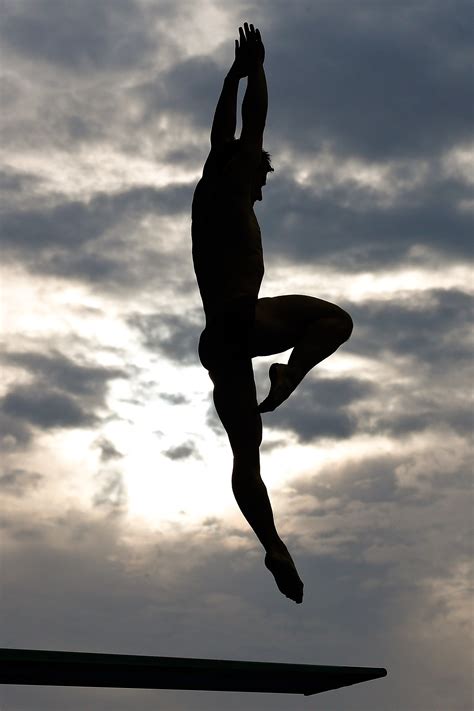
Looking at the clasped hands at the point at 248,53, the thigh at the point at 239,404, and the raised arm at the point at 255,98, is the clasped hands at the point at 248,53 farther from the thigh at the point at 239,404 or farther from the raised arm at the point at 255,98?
the thigh at the point at 239,404

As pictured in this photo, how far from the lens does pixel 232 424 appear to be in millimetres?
8438

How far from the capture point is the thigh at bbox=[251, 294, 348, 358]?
8.20 meters

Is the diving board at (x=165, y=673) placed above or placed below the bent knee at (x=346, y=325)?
below

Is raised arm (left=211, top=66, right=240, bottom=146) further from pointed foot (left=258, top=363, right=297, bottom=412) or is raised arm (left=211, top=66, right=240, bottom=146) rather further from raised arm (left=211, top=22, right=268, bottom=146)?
pointed foot (left=258, top=363, right=297, bottom=412)

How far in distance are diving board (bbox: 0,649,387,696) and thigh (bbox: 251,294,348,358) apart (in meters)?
2.14

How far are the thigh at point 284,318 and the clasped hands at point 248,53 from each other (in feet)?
5.20

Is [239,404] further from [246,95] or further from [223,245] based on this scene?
[246,95]

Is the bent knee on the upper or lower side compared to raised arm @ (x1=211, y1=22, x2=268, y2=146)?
lower

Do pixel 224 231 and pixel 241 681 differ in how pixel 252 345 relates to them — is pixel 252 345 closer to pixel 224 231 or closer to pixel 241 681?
pixel 224 231

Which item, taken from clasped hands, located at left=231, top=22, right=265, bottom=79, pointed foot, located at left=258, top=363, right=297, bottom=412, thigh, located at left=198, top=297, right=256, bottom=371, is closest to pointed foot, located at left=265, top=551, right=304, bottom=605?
pointed foot, located at left=258, top=363, right=297, bottom=412

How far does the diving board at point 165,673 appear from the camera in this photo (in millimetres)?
6773

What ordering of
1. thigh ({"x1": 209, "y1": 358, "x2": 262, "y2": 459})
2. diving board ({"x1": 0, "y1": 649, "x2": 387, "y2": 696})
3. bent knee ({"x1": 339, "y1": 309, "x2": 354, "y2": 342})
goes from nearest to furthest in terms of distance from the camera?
1. diving board ({"x1": 0, "y1": 649, "x2": 387, "y2": 696})
2. bent knee ({"x1": 339, "y1": 309, "x2": 354, "y2": 342})
3. thigh ({"x1": 209, "y1": 358, "x2": 262, "y2": 459})

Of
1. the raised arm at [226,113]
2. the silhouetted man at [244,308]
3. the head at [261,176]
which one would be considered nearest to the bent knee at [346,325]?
the silhouetted man at [244,308]

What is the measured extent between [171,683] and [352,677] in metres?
1.19
